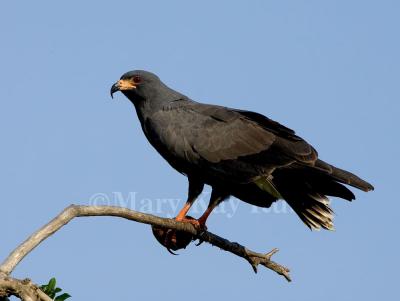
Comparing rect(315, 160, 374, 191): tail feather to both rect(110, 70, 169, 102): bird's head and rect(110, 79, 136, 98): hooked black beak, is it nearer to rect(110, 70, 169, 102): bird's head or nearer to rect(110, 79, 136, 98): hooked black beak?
rect(110, 70, 169, 102): bird's head

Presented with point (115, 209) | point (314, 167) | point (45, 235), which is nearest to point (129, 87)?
point (314, 167)

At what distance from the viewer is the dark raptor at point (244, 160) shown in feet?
26.0

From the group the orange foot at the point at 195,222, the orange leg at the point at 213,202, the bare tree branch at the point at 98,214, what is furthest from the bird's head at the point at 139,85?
the bare tree branch at the point at 98,214

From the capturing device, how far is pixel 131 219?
19.4ft

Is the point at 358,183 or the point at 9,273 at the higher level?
the point at 358,183

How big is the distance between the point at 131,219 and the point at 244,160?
246 centimetres

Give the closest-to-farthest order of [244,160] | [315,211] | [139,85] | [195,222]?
[195,222], [315,211], [244,160], [139,85]

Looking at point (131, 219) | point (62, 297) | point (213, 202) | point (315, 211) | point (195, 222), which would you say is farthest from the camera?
point (213, 202)

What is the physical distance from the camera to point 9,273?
4.57 meters

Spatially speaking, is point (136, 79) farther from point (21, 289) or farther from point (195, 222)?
point (21, 289)

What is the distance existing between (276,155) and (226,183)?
627mm

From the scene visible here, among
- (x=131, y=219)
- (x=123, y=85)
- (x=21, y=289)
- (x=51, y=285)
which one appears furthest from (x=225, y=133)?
(x=21, y=289)

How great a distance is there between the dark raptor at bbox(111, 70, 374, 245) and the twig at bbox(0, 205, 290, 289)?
1.55 feet

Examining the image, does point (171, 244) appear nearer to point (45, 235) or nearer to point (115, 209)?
point (115, 209)
